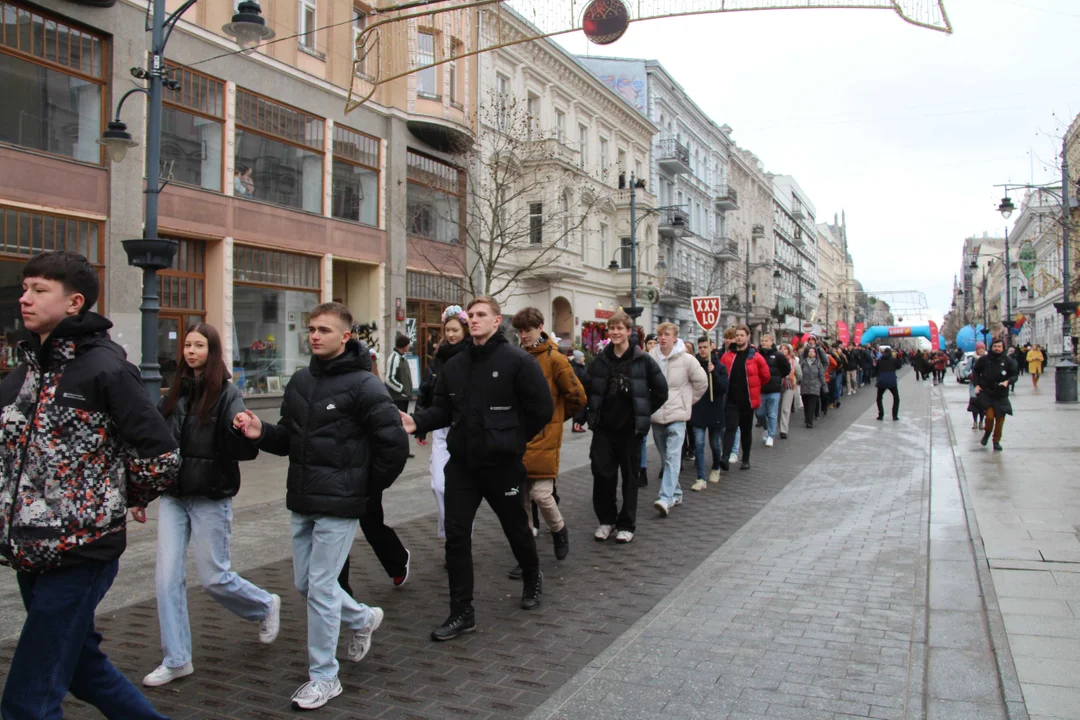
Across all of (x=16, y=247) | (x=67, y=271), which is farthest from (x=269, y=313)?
(x=67, y=271)

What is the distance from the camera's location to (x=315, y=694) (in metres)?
3.79

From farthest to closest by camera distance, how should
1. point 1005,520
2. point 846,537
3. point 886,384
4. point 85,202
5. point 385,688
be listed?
point 886,384, point 85,202, point 1005,520, point 846,537, point 385,688

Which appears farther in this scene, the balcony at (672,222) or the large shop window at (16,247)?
the balcony at (672,222)

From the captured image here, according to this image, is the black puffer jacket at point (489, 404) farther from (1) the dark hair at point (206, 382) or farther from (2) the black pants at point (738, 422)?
(2) the black pants at point (738, 422)

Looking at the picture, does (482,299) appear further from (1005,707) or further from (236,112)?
(236,112)

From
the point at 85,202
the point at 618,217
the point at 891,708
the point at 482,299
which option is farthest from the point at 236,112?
the point at 618,217

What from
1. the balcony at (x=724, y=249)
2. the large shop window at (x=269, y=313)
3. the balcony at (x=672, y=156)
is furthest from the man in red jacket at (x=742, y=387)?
the balcony at (x=724, y=249)

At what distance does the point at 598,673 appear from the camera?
4.18 meters

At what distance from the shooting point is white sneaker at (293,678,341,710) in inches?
148

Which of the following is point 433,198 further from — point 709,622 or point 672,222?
point 672,222

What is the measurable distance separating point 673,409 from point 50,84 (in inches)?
460

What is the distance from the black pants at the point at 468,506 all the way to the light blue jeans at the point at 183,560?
1146 mm

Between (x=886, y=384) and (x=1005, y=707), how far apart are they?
1613 centimetres

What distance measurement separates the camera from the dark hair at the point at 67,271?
289 centimetres
